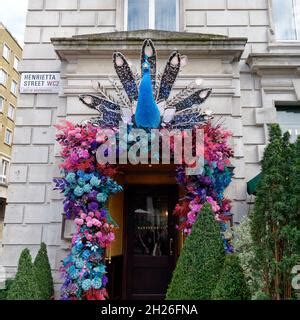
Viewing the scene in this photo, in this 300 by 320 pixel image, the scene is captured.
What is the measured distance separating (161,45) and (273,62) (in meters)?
2.49

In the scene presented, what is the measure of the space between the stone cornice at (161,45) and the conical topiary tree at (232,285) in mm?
4954

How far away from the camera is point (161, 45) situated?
7398 millimetres

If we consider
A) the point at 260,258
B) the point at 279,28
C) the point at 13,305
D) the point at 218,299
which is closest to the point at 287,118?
the point at 279,28

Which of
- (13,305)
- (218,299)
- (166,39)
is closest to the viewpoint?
(218,299)

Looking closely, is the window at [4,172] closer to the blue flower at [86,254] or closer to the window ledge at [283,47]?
the blue flower at [86,254]

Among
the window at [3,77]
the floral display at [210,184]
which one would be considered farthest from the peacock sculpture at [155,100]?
the window at [3,77]

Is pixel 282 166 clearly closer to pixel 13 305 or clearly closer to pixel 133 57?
pixel 13 305

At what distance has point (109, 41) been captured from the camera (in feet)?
24.3

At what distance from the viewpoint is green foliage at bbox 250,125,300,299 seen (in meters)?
3.68

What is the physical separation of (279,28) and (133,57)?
11.8 ft

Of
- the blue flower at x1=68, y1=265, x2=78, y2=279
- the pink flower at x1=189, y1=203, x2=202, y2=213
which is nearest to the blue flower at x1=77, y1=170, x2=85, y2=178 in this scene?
the blue flower at x1=68, y1=265, x2=78, y2=279

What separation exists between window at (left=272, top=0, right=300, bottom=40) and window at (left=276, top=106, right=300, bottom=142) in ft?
5.71

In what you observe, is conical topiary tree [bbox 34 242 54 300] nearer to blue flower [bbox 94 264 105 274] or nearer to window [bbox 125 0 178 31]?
blue flower [bbox 94 264 105 274]

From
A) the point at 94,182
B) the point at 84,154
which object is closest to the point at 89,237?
the point at 94,182
